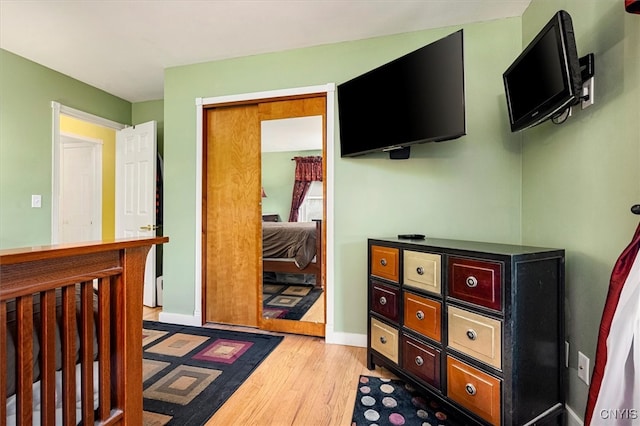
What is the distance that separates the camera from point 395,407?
1.62 metres

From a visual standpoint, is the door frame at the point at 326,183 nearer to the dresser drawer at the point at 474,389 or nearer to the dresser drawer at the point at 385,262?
the dresser drawer at the point at 385,262

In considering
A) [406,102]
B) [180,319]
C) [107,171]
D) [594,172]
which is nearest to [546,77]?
[594,172]

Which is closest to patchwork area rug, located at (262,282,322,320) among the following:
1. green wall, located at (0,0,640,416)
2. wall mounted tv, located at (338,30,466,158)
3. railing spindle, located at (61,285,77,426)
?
green wall, located at (0,0,640,416)

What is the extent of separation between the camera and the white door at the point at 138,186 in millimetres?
3244

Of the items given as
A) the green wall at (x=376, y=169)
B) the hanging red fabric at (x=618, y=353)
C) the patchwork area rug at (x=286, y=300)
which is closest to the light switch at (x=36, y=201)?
the green wall at (x=376, y=169)

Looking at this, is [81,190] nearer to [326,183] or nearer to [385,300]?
[326,183]

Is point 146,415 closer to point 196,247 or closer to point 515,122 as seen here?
point 196,247

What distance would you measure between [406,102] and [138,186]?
9.61ft

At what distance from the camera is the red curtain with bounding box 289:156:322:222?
255 centimetres

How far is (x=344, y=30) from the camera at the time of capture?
2.28 m

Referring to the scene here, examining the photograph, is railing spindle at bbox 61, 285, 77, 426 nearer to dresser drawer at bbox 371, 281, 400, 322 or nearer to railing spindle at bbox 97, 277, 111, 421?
railing spindle at bbox 97, 277, 111, 421

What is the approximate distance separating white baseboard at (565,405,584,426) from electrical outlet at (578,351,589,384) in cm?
19

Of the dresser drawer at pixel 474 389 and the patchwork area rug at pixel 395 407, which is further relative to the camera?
the patchwork area rug at pixel 395 407

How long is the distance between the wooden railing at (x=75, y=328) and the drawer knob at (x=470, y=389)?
4.64ft
